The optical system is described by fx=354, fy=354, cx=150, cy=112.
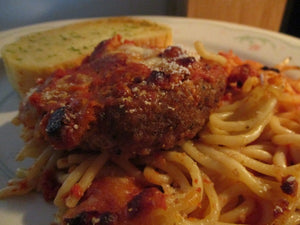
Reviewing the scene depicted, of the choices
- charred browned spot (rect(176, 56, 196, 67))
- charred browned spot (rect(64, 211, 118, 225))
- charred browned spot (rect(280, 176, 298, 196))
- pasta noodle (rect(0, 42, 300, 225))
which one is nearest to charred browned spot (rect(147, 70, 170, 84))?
charred browned spot (rect(176, 56, 196, 67))

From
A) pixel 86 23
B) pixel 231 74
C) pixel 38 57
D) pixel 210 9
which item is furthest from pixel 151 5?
pixel 231 74

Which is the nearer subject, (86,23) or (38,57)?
(38,57)

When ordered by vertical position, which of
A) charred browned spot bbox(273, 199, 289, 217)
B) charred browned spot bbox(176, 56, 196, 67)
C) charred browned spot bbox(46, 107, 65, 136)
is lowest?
charred browned spot bbox(273, 199, 289, 217)

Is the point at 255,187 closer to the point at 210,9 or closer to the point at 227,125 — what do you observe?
the point at 227,125

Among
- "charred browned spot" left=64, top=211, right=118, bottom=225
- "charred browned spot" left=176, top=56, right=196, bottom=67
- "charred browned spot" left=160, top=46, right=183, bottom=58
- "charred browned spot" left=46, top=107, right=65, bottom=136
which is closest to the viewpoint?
"charred browned spot" left=64, top=211, right=118, bottom=225

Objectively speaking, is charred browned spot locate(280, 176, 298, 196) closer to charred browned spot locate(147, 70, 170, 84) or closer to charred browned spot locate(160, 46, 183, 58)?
charred browned spot locate(147, 70, 170, 84)

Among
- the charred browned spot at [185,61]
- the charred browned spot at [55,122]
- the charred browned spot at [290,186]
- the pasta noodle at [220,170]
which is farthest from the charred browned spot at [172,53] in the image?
the charred browned spot at [290,186]

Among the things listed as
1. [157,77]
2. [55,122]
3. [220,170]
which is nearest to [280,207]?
[220,170]
